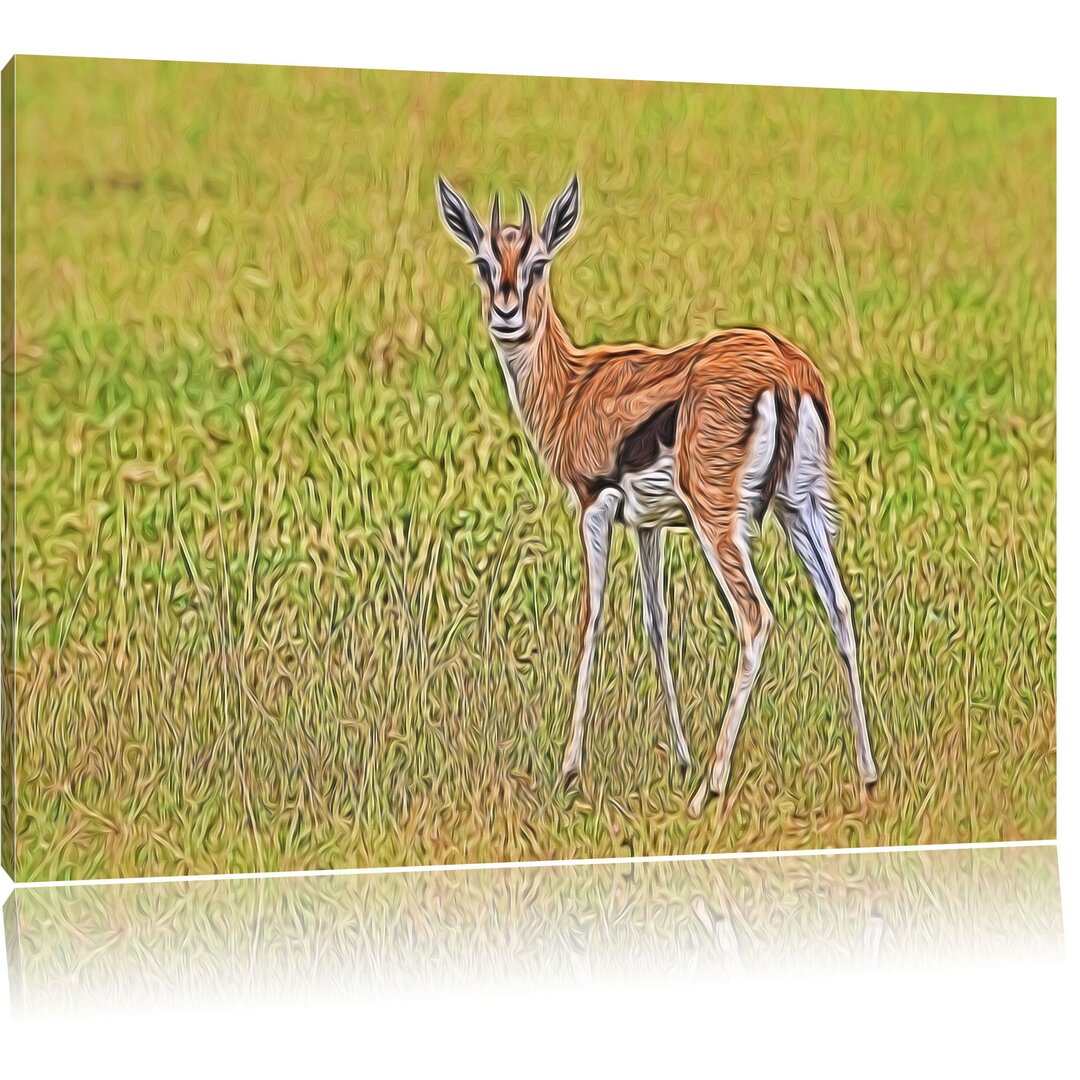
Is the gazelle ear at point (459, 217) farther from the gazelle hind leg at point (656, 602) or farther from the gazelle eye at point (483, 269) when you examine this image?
the gazelle hind leg at point (656, 602)

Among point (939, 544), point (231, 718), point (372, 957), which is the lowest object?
point (372, 957)

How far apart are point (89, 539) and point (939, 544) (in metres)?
3.34

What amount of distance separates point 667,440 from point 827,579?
85 cm

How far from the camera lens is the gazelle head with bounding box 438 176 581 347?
7.57 metres

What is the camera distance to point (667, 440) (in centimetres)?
780

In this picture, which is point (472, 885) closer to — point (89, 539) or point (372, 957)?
point (372, 957)

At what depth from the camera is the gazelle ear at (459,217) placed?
24.8 feet

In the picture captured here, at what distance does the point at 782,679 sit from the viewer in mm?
7918

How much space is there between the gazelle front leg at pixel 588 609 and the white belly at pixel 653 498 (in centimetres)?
11

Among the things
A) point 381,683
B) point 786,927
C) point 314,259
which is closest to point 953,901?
point 786,927

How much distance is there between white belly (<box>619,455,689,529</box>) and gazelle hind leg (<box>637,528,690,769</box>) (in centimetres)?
5

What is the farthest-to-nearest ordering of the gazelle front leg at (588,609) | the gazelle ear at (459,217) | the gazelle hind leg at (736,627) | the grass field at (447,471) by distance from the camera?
the gazelle hind leg at (736,627) → the gazelle front leg at (588,609) → the gazelle ear at (459,217) → the grass field at (447,471)

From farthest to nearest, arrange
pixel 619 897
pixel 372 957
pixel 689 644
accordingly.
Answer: pixel 689 644, pixel 619 897, pixel 372 957

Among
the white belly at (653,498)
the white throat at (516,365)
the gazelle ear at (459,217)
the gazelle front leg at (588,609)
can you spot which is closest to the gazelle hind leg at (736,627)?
the white belly at (653,498)
